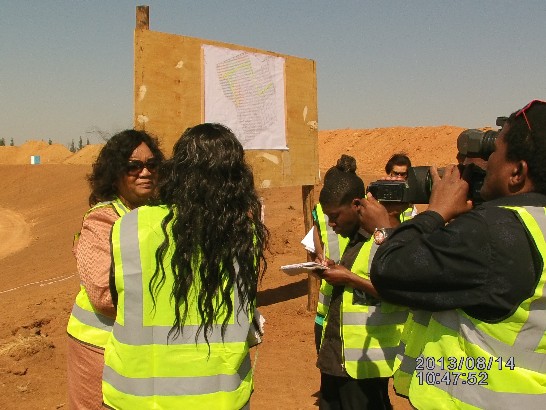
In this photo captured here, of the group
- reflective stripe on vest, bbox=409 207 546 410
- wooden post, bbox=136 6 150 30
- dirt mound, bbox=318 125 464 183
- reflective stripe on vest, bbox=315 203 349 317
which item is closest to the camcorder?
reflective stripe on vest, bbox=409 207 546 410

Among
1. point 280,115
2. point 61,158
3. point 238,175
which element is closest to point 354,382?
point 238,175

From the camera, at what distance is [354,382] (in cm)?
318

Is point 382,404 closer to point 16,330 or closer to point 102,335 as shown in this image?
point 102,335

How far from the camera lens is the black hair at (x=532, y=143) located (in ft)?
5.76

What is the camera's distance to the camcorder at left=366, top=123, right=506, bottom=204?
6.46ft

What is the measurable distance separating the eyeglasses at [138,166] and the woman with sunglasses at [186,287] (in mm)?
910

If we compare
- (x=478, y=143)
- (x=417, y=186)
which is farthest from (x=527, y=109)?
(x=417, y=186)

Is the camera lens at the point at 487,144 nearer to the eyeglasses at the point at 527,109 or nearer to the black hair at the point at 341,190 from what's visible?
the eyeglasses at the point at 527,109

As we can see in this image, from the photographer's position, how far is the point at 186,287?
2.02m

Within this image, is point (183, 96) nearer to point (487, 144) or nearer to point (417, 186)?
point (417, 186)

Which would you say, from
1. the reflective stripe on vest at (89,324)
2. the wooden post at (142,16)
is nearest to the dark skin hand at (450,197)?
the reflective stripe on vest at (89,324)

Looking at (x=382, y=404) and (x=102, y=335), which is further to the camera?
(x=382, y=404)

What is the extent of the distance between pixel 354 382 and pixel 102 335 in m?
1.36

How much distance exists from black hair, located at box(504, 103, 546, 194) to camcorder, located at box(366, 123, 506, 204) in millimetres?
143
